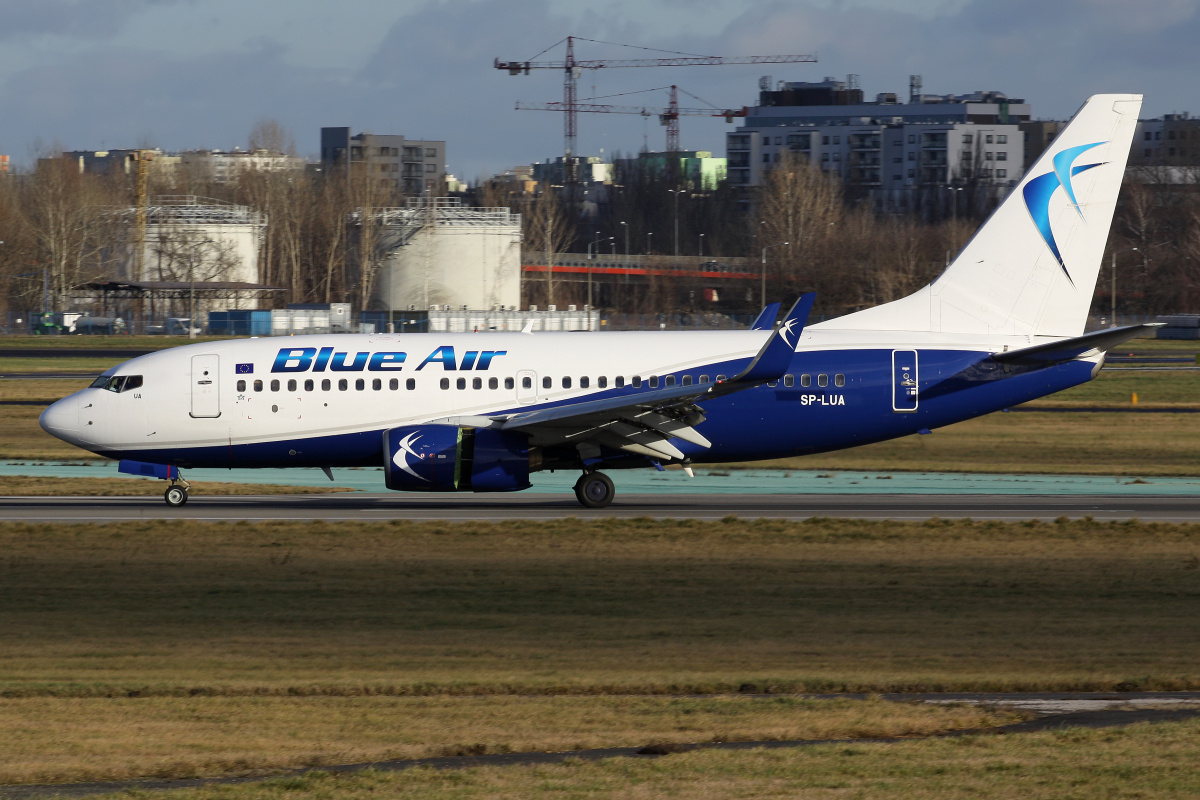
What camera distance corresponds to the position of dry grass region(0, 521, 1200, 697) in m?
15.4

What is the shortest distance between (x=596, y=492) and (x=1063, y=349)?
10.5 meters

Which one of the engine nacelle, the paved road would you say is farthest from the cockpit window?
the engine nacelle

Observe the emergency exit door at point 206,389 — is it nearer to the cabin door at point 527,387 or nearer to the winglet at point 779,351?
the cabin door at point 527,387

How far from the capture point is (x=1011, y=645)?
17094 mm

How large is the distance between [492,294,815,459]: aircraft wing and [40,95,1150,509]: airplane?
7cm

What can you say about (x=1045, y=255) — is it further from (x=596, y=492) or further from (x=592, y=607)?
(x=592, y=607)

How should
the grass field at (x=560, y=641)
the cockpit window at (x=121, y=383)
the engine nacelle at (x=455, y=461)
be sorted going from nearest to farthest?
the grass field at (x=560, y=641), the engine nacelle at (x=455, y=461), the cockpit window at (x=121, y=383)

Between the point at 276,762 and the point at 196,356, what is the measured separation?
69.6 ft

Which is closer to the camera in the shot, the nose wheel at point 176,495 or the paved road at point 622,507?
the paved road at point 622,507

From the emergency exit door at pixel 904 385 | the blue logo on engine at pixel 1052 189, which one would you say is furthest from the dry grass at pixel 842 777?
the blue logo on engine at pixel 1052 189

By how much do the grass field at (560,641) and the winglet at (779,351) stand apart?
2.98 m

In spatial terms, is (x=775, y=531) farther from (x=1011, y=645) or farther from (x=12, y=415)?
(x=12, y=415)

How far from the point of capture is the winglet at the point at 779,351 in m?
27.6

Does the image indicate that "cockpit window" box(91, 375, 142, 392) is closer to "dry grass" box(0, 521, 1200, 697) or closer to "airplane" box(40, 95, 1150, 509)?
"airplane" box(40, 95, 1150, 509)
